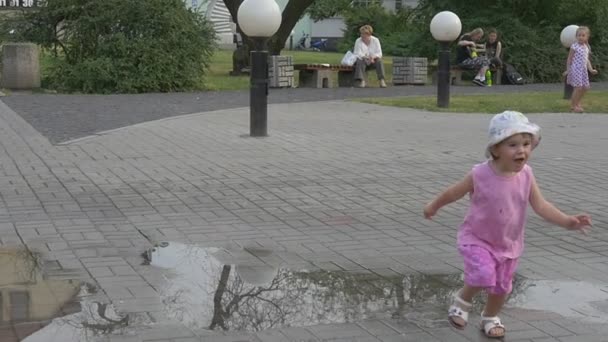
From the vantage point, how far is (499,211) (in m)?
4.78

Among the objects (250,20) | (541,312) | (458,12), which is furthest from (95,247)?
(458,12)

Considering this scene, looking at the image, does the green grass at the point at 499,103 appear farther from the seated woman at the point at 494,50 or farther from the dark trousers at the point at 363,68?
the seated woman at the point at 494,50

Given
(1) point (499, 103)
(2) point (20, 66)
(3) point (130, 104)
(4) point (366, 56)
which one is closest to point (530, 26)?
(4) point (366, 56)

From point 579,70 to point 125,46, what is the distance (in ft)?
29.9

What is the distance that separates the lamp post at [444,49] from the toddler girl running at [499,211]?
1193 centimetres

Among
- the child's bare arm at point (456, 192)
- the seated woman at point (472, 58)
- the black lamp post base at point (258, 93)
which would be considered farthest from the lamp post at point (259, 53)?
the seated woman at point (472, 58)

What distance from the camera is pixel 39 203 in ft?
26.5

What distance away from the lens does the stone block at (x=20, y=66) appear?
20.1 m

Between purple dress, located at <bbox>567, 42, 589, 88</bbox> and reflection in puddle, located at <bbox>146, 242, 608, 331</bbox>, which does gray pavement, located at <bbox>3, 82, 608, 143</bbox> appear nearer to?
purple dress, located at <bbox>567, 42, 589, 88</bbox>

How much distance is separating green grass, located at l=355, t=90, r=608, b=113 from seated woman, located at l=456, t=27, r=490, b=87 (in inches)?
133

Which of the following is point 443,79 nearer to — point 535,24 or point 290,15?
point 290,15

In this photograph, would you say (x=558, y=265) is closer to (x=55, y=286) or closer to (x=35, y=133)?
(x=55, y=286)

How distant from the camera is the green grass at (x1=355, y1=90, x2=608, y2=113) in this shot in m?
17.0

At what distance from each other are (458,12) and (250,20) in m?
16.1
